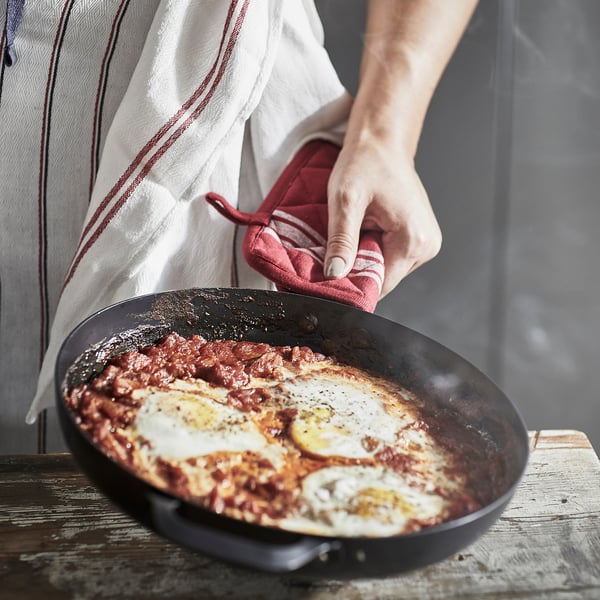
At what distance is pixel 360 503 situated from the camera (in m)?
0.79

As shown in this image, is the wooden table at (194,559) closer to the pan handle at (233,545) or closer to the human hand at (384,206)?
the pan handle at (233,545)

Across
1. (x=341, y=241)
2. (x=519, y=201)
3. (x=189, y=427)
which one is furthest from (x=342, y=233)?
(x=519, y=201)

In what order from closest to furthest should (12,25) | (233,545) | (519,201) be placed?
(233,545) < (12,25) < (519,201)

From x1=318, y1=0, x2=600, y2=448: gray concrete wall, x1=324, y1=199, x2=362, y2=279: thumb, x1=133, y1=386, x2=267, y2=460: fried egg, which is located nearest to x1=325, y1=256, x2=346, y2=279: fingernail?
x1=324, y1=199, x2=362, y2=279: thumb

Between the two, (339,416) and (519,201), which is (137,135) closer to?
(339,416)

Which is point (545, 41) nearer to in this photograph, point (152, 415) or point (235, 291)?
point (235, 291)

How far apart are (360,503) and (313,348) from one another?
0.36 meters

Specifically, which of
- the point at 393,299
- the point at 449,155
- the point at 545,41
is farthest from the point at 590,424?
the point at 545,41

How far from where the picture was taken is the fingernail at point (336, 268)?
1.20 m

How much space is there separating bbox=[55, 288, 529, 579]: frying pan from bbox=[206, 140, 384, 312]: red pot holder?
9 centimetres

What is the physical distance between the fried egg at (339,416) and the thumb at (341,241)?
219mm

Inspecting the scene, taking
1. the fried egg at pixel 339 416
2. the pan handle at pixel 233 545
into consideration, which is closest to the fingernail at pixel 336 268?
the fried egg at pixel 339 416

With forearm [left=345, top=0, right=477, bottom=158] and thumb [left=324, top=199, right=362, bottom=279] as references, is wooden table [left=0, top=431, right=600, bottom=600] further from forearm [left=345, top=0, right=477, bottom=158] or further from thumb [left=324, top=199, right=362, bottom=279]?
forearm [left=345, top=0, right=477, bottom=158]

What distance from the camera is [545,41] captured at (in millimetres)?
1844
